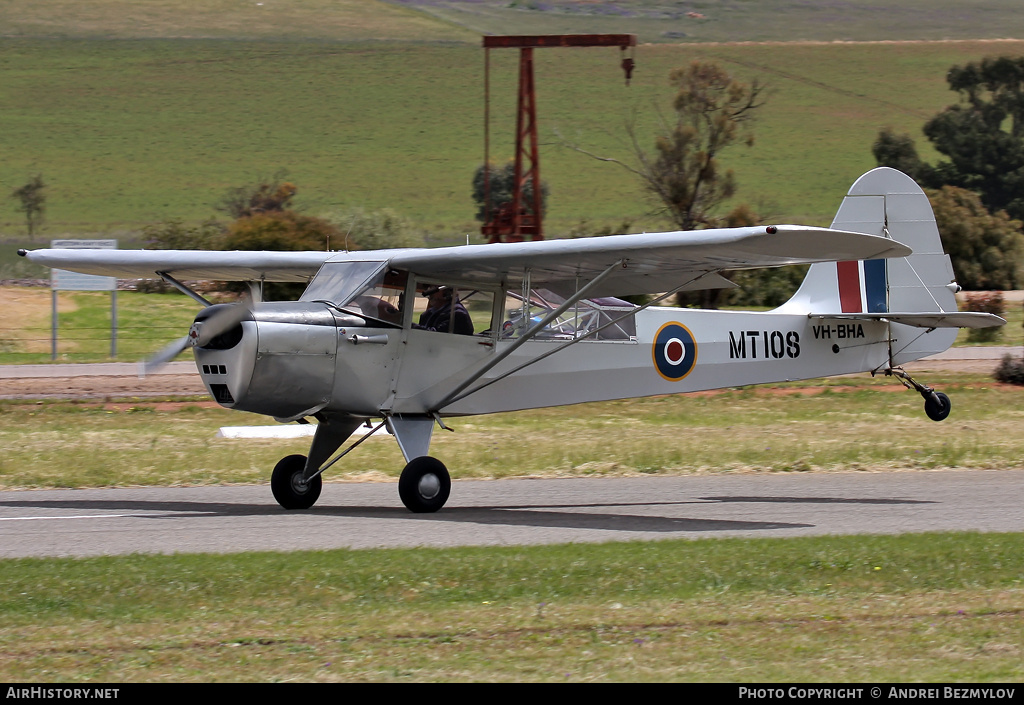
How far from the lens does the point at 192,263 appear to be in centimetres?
1314

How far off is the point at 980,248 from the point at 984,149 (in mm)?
39770

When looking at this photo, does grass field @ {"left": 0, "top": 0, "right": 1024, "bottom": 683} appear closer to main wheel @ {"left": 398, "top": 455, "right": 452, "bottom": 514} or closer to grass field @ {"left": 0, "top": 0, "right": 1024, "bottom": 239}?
main wheel @ {"left": 398, "top": 455, "right": 452, "bottom": 514}

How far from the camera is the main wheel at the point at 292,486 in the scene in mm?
11508

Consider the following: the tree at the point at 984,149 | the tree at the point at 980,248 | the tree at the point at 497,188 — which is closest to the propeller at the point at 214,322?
the tree at the point at 980,248

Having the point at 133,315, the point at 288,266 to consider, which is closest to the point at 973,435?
the point at 288,266

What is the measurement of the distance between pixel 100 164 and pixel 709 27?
64.4 m

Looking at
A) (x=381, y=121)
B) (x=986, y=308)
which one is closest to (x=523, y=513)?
(x=986, y=308)

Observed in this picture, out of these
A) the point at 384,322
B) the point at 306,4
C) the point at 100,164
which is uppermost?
the point at 306,4

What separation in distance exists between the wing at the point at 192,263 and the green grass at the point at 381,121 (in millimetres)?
64282

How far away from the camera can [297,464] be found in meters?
11.6

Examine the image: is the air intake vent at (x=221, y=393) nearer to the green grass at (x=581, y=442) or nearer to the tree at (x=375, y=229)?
the green grass at (x=581, y=442)

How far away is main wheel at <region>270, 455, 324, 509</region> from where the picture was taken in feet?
37.8

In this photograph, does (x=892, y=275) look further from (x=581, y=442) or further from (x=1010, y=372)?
(x=1010, y=372)
